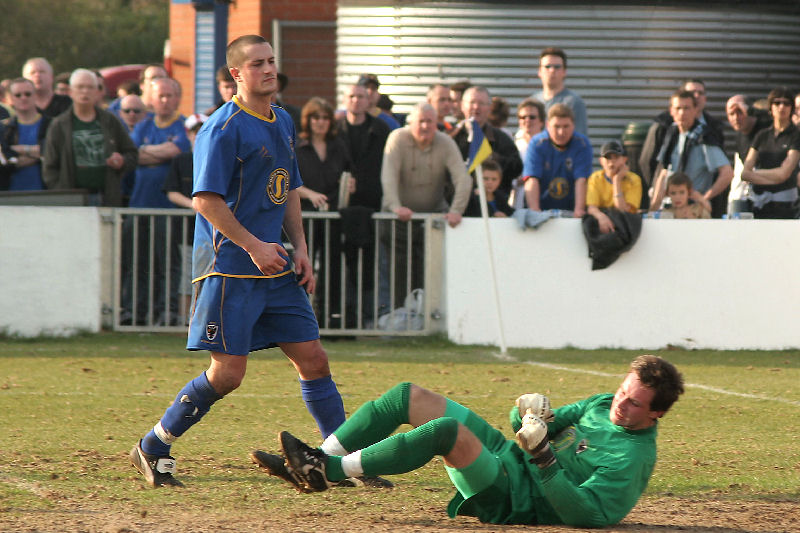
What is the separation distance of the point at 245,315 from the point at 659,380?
1.98 m

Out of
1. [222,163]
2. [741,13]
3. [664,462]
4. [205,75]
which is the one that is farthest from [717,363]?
[205,75]

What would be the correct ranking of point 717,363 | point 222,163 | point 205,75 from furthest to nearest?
point 205,75 < point 717,363 < point 222,163

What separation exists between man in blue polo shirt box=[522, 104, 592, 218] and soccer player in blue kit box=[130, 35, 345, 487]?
6983 millimetres

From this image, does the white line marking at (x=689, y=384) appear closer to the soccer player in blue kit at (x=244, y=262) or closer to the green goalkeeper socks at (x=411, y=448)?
the soccer player in blue kit at (x=244, y=262)

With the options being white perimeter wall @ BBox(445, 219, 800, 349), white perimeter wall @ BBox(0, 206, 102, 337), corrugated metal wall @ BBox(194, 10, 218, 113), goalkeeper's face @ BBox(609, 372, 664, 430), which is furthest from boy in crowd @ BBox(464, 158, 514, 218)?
corrugated metal wall @ BBox(194, 10, 218, 113)

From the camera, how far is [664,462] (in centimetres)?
726

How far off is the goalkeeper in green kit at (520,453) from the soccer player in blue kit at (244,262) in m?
0.70

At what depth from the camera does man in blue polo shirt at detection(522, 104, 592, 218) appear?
43.1 feet

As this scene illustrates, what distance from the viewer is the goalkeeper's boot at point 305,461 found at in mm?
5555

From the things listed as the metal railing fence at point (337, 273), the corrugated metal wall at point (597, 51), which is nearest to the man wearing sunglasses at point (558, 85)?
the metal railing fence at point (337, 273)

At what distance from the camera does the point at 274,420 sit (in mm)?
8469

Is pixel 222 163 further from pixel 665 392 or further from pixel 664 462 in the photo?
pixel 664 462

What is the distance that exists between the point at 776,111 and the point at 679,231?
1917 millimetres

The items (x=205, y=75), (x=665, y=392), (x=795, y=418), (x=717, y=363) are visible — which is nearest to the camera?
(x=665, y=392)
